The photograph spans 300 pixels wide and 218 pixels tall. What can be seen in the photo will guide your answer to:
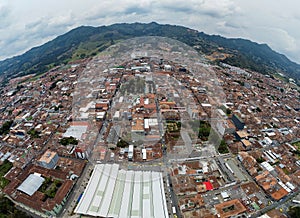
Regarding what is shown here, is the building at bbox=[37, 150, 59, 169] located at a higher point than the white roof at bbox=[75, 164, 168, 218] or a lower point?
higher

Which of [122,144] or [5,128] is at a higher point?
[5,128]

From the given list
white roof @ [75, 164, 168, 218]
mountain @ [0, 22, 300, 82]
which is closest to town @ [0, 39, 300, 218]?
white roof @ [75, 164, 168, 218]

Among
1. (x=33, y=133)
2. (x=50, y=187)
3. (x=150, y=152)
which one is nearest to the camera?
(x=50, y=187)

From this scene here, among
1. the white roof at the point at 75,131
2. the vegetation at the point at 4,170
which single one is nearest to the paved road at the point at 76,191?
the white roof at the point at 75,131

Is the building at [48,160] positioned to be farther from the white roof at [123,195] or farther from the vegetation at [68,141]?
the white roof at [123,195]

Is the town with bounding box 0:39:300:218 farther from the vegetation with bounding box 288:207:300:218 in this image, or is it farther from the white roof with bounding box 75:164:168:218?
the vegetation with bounding box 288:207:300:218

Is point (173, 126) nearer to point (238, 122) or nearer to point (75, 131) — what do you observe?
point (238, 122)

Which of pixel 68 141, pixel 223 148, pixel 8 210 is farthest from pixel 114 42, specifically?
pixel 8 210
